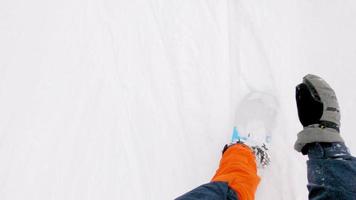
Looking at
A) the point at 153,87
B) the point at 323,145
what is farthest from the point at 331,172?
the point at 153,87

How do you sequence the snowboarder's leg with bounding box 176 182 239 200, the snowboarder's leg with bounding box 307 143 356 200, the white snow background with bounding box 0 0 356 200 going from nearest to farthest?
the snowboarder's leg with bounding box 307 143 356 200, the snowboarder's leg with bounding box 176 182 239 200, the white snow background with bounding box 0 0 356 200

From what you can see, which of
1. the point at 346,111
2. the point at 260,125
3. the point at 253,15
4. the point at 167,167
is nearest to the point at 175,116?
the point at 167,167

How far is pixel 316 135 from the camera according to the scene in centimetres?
97

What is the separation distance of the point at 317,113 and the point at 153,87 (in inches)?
21.2

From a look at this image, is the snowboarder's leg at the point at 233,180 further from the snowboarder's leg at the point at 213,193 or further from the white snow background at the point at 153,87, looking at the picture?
the white snow background at the point at 153,87

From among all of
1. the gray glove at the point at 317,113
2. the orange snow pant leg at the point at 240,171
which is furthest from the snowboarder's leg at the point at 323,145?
the orange snow pant leg at the point at 240,171

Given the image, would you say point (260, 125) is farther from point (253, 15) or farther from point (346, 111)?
point (253, 15)

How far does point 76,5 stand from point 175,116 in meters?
0.57

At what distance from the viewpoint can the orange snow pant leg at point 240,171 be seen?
1.00m

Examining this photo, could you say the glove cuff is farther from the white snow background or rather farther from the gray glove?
the white snow background

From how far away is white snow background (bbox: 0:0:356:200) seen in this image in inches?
47.6

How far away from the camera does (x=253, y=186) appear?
104cm

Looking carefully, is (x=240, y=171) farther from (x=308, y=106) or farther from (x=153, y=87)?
(x=153, y=87)

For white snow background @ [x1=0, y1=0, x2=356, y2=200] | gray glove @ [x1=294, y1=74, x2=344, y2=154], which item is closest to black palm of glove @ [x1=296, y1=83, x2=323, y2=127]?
gray glove @ [x1=294, y1=74, x2=344, y2=154]
